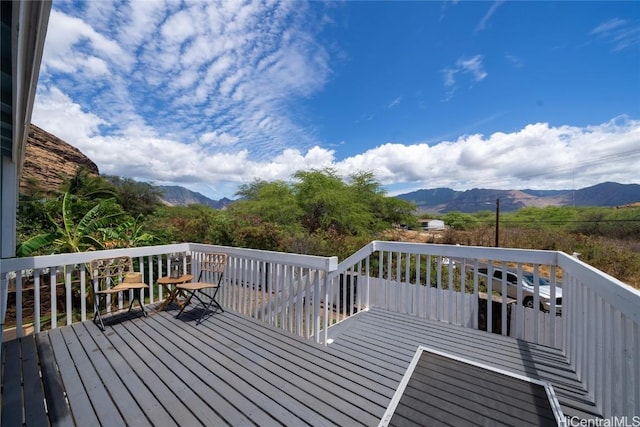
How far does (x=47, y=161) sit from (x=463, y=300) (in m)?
23.4

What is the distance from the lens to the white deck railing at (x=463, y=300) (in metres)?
1.53

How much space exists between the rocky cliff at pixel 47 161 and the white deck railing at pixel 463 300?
562 inches

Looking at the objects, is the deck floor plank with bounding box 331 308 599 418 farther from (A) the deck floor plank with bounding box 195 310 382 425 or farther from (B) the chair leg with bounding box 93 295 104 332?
(B) the chair leg with bounding box 93 295 104 332

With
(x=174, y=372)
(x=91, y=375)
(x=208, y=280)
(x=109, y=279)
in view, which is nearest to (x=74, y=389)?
(x=91, y=375)

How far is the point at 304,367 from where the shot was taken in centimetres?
246

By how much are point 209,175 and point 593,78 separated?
34.2 metres

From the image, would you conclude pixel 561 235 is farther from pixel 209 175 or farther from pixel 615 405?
pixel 209 175

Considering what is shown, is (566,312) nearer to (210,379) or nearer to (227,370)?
(227,370)

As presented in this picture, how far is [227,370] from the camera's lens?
2.40 m

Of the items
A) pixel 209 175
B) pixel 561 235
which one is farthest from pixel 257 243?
pixel 209 175

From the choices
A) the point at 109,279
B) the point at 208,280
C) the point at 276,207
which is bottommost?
the point at 208,280

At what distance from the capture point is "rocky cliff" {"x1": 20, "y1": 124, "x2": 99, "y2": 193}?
48.6 feet

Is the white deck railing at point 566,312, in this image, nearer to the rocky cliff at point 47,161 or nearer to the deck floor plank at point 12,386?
the deck floor plank at point 12,386

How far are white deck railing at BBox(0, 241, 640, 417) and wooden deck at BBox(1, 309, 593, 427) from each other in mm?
212
